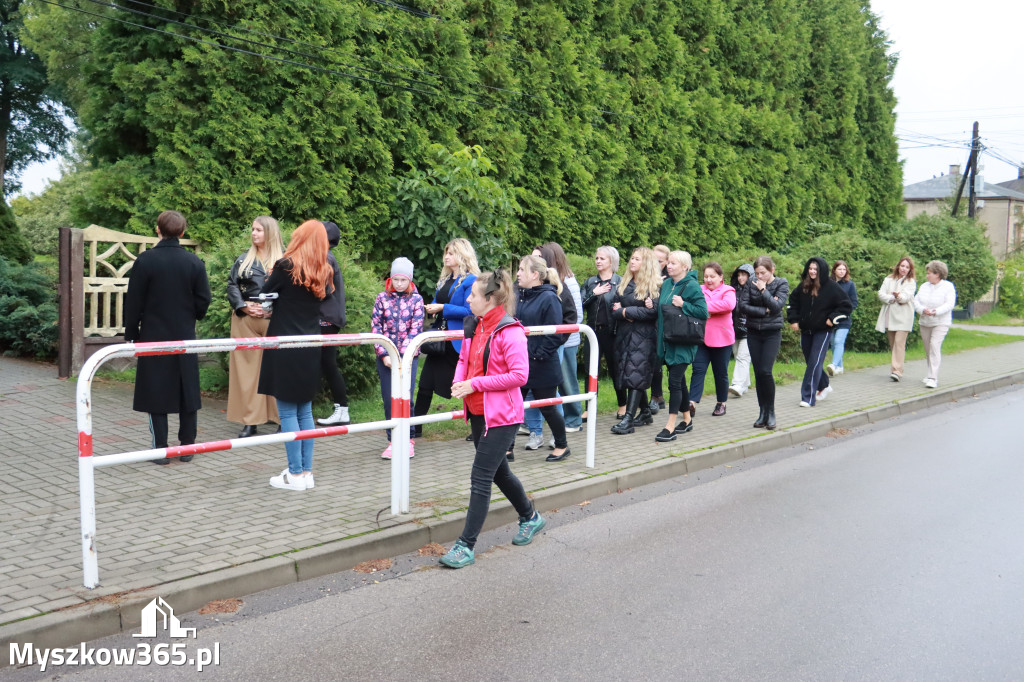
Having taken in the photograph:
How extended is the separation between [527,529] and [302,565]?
1487 mm

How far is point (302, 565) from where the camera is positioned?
4.85 m

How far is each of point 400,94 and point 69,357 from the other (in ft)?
17.8

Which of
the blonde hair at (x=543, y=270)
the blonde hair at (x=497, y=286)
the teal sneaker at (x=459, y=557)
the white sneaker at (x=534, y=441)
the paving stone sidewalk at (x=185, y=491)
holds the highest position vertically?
the blonde hair at (x=543, y=270)

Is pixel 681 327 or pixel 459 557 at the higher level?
pixel 681 327

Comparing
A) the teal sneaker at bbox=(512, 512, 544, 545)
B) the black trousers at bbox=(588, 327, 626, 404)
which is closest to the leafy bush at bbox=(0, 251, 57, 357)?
the black trousers at bbox=(588, 327, 626, 404)

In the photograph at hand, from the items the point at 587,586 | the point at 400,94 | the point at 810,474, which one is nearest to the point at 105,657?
the point at 587,586

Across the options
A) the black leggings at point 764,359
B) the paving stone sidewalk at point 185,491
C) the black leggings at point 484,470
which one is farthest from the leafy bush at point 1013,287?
the black leggings at point 484,470

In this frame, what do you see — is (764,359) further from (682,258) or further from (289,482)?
(289,482)

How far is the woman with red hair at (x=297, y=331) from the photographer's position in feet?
20.0

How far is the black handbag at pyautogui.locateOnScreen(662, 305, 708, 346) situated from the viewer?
27.8ft

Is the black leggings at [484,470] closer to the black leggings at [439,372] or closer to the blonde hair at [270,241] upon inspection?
the black leggings at [439,372]

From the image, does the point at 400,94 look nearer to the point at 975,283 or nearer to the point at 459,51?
the point at 459,51

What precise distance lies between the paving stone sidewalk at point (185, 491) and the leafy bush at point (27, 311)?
5.15 feet

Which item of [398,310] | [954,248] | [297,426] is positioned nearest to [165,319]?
[297,426]
